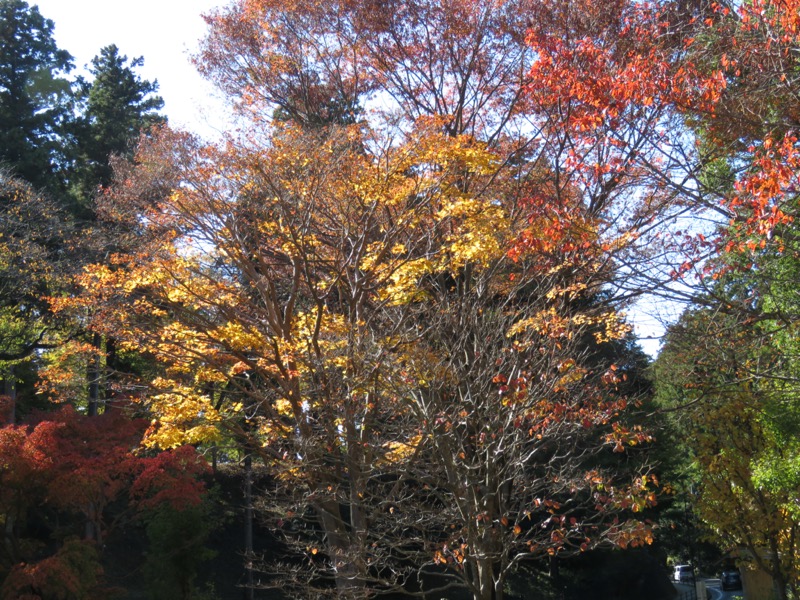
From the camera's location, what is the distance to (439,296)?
396 inches

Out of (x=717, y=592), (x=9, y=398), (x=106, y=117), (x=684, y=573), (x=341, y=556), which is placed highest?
(x=106, y=117)

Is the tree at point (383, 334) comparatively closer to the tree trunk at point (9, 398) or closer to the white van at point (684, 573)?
the tree trunk at point (9, 398)

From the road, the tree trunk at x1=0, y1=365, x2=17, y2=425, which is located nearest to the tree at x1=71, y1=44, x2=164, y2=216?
the tree trunk at x1=0, y1=365, x2=17, y2=425

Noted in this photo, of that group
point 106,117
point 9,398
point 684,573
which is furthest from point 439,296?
point 684,573

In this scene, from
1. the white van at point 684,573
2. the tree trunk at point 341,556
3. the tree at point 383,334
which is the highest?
the tree at point 383,334

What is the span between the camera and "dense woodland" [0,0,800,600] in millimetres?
7422

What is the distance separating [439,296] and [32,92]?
18.6 metres

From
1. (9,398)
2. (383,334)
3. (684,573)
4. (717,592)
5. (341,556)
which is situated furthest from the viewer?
(684,573)

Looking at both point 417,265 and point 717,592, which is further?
point 717,592

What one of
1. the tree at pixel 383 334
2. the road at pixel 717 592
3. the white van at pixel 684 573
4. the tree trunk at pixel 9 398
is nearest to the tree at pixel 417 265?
the tree at pixel 383 334

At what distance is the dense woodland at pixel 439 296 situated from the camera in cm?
742

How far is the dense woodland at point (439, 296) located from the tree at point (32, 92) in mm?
5480

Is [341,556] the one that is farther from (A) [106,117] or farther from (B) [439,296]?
(A) [106,117]

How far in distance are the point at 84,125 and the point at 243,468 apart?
12.3 meters
